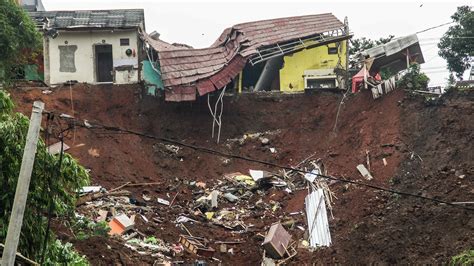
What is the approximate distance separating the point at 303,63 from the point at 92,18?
8.70 meters

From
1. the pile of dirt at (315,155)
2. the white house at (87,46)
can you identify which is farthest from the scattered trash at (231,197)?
the white house at (87,46)

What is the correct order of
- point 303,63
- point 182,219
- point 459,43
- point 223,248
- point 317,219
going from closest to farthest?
point 223,248 < point 317,219 < point 182,219 < point 303,63 < point 459,43

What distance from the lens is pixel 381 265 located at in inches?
548

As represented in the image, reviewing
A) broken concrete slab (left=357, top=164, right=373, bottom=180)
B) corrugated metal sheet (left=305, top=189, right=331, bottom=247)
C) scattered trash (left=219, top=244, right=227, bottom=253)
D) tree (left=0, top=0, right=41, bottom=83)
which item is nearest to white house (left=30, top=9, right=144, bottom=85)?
tree (left=0, top=0, right=41, bottom=83)

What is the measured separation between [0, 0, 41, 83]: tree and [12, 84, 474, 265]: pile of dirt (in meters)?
1.37

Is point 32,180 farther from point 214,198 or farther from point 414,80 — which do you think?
point 414,80

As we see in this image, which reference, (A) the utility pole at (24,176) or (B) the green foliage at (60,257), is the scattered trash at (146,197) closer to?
(B) the green foliage at (60,257)

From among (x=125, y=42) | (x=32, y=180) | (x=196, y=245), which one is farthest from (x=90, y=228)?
(x=125, y=42)

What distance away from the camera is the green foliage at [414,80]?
20.6 m

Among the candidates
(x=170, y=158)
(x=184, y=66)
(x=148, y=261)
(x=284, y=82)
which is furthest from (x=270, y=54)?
(x=148, y=261)

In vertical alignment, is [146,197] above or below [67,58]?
below

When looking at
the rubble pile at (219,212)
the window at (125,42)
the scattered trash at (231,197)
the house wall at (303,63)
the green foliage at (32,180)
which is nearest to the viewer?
the green foliage at (32,180)

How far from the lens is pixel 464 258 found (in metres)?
12.1

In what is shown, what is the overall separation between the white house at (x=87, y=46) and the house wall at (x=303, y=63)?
5861 mm
